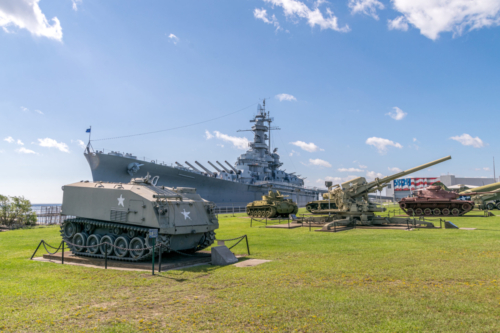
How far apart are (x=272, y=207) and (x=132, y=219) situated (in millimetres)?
18783

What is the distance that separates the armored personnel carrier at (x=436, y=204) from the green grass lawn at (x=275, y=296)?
17.9m

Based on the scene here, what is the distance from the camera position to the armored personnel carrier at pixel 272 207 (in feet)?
91.7

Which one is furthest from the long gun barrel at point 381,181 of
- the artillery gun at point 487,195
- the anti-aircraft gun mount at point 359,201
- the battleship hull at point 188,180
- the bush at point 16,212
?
the bush at point 16,212

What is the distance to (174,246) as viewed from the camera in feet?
33.2

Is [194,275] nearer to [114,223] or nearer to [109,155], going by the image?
[114,223]

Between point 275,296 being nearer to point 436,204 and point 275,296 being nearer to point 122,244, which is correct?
point 122,244

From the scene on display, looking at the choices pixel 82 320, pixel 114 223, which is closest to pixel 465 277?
pixel 82 320

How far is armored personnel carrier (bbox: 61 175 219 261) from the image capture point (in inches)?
372

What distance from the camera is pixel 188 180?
121 ft

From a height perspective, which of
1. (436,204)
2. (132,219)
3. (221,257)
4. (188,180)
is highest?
(188,180)

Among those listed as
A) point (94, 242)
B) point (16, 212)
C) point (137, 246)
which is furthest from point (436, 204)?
point (16, 212)

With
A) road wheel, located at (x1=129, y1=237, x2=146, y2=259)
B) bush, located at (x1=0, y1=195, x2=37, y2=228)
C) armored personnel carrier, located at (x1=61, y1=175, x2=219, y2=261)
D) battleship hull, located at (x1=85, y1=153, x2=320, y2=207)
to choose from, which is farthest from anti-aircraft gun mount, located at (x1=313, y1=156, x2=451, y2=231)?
bush, located at (x1=0, y1=195, x2=37, y2=228)

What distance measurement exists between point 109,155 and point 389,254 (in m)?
24.8

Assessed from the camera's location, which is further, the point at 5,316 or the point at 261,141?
the point at 261,141
